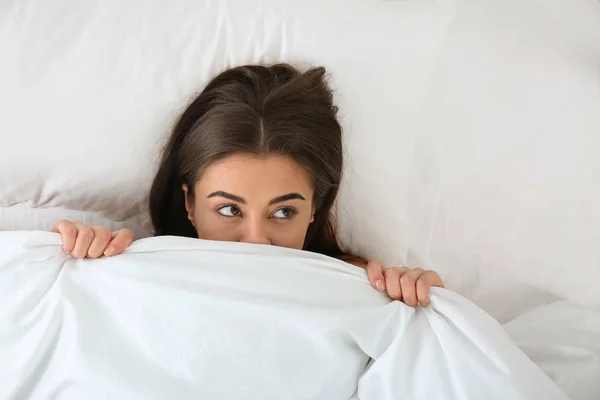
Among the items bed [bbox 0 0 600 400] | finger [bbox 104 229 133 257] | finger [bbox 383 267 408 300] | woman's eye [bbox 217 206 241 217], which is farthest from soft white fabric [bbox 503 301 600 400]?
finger [bbox 104 229 133 257]

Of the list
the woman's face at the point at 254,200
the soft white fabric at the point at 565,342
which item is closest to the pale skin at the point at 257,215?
the woman's face at the point at 254,200

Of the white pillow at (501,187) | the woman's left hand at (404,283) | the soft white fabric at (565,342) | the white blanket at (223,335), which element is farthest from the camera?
the white pillow at (501,187)

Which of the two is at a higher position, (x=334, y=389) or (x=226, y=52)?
(x=226, y=52)

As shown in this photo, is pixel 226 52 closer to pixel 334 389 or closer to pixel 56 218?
pixel 56 218

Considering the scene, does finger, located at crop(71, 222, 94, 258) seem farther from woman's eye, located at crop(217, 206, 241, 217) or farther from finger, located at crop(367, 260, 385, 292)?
finger, located at crop(367, 260, 385, 292)

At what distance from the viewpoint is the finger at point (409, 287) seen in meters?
0.94

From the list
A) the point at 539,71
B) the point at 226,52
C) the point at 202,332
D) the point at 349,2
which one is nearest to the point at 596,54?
the point at 539,71

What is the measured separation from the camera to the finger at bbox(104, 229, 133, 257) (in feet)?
3.01

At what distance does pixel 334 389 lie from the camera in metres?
0.88

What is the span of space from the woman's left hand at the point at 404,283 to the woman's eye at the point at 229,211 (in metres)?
0.23

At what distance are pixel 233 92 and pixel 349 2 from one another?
0.95 ft

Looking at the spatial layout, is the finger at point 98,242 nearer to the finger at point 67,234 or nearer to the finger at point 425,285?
the finger at point 67,234

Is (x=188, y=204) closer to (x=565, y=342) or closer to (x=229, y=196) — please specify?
(x=229, y=196)

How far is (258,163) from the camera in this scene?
1.03m
